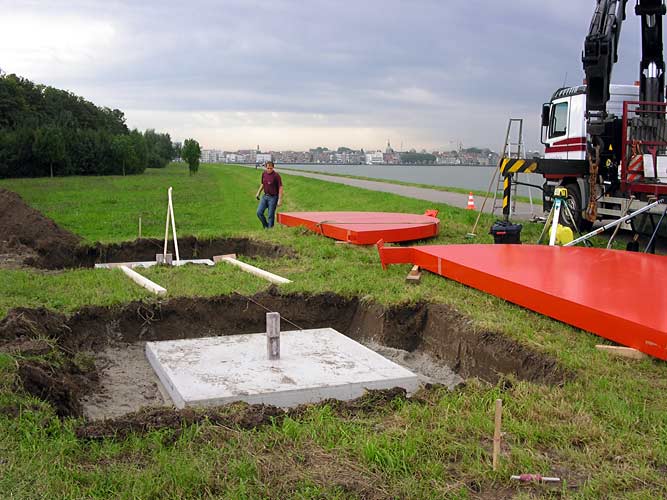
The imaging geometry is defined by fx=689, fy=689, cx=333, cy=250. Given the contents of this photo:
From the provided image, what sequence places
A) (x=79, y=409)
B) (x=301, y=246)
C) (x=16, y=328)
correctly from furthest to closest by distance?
1. (x=301, y=246)
2. (x=16, y=328)
3. (x=79, y=409)

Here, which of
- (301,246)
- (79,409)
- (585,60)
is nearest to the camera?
(79,409)

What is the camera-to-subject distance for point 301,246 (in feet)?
36.9

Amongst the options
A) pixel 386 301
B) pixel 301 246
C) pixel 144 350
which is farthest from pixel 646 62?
pixel 144 350

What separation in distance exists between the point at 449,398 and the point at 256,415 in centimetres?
129

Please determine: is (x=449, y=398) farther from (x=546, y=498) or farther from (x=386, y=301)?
(x=386, y=301)

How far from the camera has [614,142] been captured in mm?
13438

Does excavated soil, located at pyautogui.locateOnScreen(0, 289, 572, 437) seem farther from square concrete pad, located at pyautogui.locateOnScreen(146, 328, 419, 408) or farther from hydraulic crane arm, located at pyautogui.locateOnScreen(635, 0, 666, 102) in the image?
hydraulic crane arm, located at pyautogui.locateOnScreen(635, 0, 666, 102)

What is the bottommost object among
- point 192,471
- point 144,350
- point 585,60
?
point 144,350

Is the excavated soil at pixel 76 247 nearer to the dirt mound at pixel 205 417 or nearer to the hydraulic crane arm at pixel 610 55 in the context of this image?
the dirt mound at pixel 205 417

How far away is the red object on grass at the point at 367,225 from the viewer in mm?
11109

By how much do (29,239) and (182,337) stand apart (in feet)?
20.0

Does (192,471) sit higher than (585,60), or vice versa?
(585,60)

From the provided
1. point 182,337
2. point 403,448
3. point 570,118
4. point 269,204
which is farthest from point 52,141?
point 403,448

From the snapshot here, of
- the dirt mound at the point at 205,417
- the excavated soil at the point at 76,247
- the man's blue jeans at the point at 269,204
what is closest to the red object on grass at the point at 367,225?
the man's blue jeans at the point at 269,204
